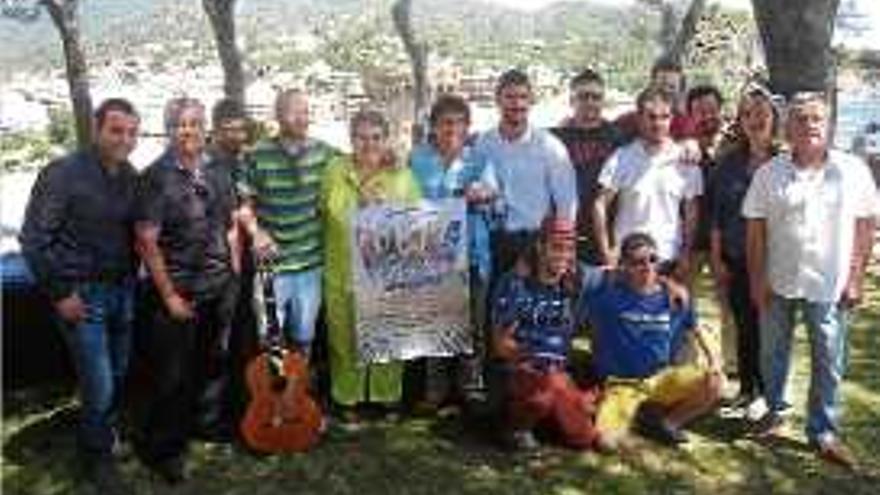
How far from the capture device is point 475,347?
28.0 feet

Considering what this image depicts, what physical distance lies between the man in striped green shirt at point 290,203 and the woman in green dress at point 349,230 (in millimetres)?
103

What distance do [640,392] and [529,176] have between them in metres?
1.45

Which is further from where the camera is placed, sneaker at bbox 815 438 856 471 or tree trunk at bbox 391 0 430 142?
tree trunk at bbox 391 0 430 142

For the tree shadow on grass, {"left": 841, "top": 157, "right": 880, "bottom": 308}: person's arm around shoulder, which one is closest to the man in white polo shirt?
{"left": 841, "top": 157, "right": 880, "bottom": 308}: person's arm around shoulder

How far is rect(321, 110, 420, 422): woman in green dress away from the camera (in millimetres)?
7883

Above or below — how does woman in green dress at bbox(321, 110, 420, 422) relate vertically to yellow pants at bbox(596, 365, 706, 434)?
above

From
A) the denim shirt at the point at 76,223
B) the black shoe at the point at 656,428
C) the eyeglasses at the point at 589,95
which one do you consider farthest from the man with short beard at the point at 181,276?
the black shoe at the point at 656,428

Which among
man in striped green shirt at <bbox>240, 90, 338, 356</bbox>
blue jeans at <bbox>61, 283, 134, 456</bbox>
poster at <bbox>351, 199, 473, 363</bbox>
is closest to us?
blue jeans at <bbox>61, 283, 134, 456</bbox>

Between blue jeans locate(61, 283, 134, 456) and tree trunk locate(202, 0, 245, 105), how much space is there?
19.4 metres

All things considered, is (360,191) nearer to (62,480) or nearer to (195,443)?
(195,443)

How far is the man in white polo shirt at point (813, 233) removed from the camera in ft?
25.2

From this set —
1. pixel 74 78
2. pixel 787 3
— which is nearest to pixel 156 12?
pixel 74 78

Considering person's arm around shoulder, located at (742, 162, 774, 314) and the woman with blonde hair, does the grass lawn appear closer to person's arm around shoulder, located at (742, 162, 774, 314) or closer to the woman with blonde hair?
the woman with blonde hair

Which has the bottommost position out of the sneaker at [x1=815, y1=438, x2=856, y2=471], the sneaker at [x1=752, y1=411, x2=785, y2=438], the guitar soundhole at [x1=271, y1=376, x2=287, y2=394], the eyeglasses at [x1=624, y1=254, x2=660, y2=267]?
the sneaker at [x1=815, y1=438, x2=856, y2=471]
